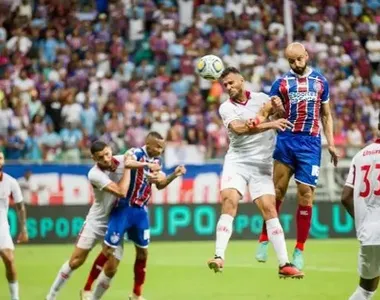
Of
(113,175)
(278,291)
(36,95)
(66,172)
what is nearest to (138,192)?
(113,175)

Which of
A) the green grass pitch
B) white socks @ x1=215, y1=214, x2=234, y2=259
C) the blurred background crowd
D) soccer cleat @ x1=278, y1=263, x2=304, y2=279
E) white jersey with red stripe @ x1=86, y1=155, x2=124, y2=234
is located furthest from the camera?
the blurred background crowd

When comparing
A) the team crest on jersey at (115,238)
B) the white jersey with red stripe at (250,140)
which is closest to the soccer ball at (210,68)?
the white jersey with red stripe at (250,140)

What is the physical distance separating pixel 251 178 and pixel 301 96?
3.78 ft

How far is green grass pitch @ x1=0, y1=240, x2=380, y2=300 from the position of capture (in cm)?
1587

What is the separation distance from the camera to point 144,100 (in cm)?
2617

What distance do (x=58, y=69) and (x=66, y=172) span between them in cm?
393

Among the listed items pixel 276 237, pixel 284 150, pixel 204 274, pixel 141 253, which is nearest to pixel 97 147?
pixel 141 253

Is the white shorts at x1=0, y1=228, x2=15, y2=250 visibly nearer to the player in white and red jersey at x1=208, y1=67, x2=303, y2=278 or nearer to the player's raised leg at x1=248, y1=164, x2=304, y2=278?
the player in white and red jersey at x1=208, y1=67, x2=303, y2=278

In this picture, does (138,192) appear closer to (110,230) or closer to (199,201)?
(110,230)

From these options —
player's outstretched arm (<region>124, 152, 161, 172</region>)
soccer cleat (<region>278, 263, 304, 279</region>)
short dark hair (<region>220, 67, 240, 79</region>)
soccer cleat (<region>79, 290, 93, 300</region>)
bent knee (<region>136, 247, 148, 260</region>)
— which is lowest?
soccer cleat (<region>79, 290, 93, 300</region>)

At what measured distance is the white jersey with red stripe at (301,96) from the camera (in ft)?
45.8

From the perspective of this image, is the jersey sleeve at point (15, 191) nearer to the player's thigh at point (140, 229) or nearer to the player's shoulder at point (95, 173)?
the player's shoulder at point (95, 173)

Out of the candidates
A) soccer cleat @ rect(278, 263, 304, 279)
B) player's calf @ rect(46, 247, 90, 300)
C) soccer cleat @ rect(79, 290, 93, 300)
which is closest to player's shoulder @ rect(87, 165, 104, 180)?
player's calf @ rect(46, 247, 90, 300)

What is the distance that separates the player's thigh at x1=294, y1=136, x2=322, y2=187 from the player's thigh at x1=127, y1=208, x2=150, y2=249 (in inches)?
75.4
